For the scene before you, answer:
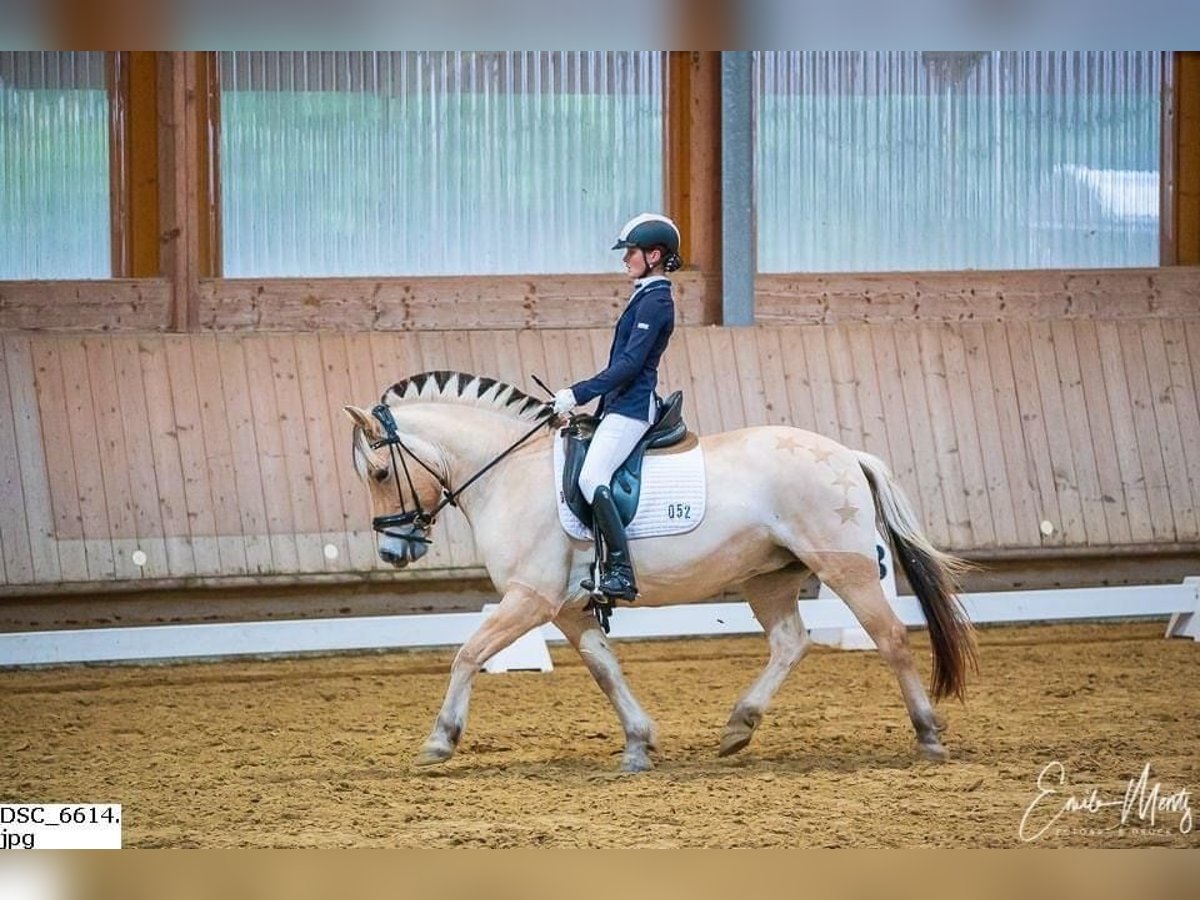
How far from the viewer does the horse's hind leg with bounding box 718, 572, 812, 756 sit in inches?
261

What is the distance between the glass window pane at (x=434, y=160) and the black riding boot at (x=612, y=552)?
558cm

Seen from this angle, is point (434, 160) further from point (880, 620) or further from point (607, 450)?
point (880, 620)

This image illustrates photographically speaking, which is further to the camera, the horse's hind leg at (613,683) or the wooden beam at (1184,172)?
the wooden beam at (1184,172)

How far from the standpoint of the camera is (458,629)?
894 centimetres

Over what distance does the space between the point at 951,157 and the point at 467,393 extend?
6.42 metres

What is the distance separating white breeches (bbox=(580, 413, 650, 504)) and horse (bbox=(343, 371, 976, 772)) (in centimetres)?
23

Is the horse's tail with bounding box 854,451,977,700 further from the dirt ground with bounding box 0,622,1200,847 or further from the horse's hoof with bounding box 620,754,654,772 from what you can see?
the horse's hoof with bounding box 620,754,654,772

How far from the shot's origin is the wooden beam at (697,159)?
459 inches

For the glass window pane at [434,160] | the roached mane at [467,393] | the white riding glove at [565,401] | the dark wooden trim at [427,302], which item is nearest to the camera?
the white riding glove at [565,401]

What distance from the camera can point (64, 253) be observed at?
11141 mm

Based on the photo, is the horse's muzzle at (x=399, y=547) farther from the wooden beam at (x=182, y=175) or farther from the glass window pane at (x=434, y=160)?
the glass window pane at (x=434, y=160)

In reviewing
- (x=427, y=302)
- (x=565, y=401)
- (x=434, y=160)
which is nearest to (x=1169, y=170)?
(x=434, y=160)

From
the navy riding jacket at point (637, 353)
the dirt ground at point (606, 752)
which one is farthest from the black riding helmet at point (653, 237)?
the dirt ground at point (606, 752)

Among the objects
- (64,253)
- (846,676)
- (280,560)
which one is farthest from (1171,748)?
(64,253)
